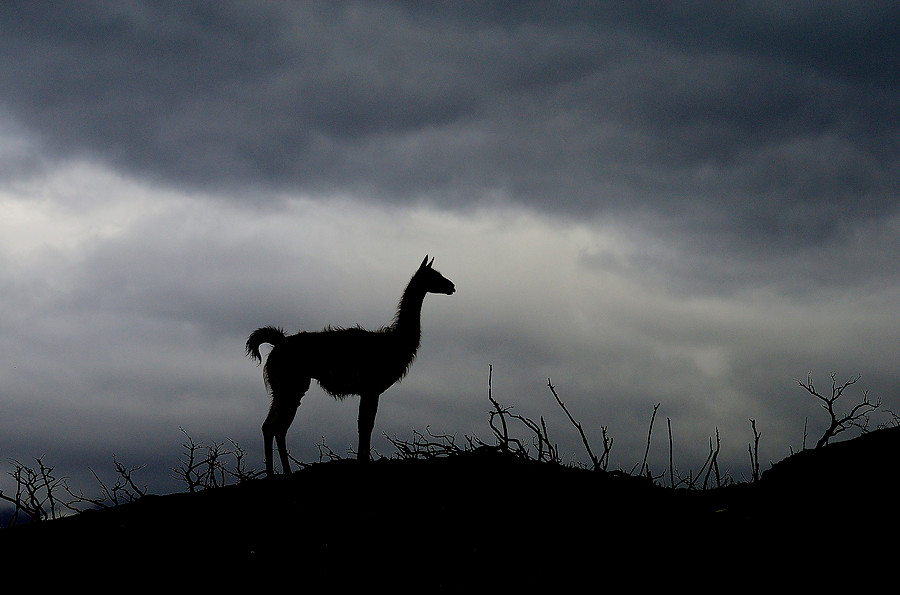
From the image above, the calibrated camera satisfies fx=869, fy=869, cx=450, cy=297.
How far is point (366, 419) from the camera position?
1334cm

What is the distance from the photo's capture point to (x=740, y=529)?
7082 mm

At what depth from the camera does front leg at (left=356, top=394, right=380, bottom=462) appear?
12961 mm

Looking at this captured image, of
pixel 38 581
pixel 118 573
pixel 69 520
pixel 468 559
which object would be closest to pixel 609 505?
pixel 468 559

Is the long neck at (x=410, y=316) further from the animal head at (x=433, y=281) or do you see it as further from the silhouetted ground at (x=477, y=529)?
the silhouetted ground at (x=477, y=529)

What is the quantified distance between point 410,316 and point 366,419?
7.62 ft

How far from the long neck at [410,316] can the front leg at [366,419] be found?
1370mm

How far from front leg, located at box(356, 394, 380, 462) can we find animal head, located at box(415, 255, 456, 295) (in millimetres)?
2399

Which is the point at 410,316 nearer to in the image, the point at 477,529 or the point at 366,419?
the point at 366,419

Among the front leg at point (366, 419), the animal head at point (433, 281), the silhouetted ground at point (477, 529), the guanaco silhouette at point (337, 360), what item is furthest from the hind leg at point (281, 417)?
the silhouetted ground at point (477, 529)

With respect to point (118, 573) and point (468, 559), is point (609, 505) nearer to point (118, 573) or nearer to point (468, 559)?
point (468, 559)

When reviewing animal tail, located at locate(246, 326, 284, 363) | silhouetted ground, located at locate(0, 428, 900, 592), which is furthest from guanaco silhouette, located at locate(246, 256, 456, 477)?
silhouetted ground, located at locate(0, 428, 900, 592)

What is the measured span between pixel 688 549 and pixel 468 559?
5.74 ft

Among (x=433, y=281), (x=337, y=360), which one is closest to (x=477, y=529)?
(x=337, y=360)

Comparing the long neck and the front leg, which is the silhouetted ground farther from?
the long neck
